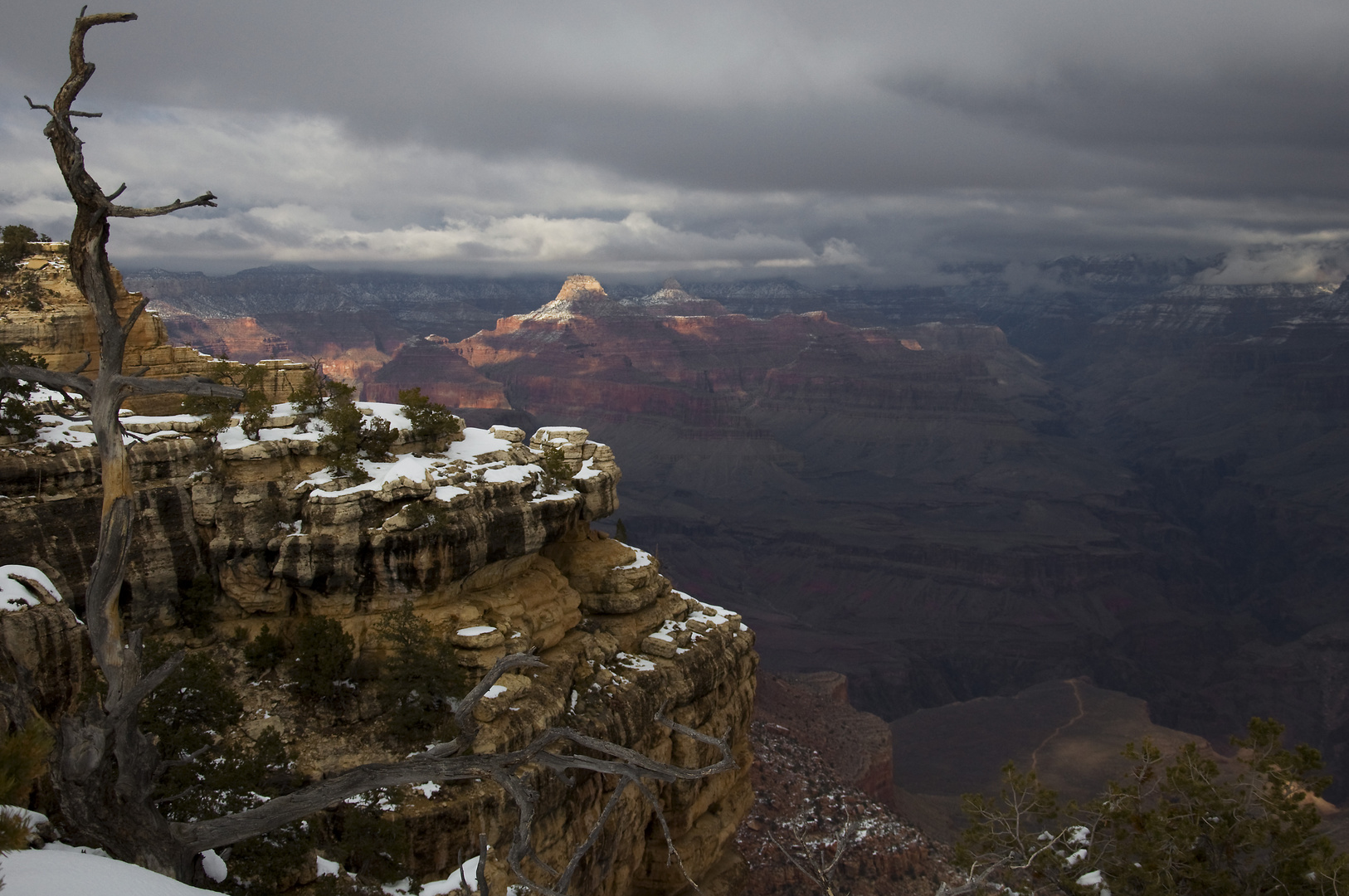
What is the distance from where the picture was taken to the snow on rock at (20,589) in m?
19.1

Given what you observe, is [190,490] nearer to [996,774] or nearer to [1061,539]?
[996,774]

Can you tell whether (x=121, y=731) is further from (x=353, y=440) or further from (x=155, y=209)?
(x=353, y=440)

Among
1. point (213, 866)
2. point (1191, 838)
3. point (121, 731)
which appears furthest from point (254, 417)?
point (1191, 838)

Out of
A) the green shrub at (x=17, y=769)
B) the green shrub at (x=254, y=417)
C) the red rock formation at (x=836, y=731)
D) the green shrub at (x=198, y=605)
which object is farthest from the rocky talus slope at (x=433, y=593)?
the red rock formation at (x=836, y=731)

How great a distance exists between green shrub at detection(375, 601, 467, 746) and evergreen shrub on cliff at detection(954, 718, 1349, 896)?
15313 millimetres

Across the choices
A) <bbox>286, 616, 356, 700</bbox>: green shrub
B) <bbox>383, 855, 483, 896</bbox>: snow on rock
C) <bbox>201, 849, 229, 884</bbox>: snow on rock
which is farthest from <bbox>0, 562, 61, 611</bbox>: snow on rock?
<bbox>383, 855, 483, 896</bbox>: snow on rock

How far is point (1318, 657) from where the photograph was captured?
4973 inches

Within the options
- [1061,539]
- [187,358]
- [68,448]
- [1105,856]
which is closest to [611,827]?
[1105,856]

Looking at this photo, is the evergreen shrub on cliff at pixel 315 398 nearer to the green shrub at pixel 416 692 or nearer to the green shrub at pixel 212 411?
the green shrub at pixel 212 411

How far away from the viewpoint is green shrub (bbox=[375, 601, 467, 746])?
26.6 m

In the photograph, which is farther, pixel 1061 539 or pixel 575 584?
pixel 1061 539

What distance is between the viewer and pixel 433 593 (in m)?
30.6

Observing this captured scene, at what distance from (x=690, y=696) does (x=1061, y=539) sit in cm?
17384

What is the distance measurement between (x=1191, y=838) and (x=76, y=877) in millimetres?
23340
